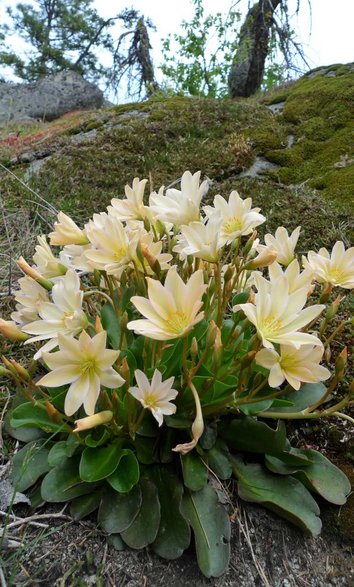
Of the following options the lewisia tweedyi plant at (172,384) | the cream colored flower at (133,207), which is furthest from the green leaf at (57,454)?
the cream colored flower at (133,207)

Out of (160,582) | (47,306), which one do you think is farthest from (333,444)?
(47,306)

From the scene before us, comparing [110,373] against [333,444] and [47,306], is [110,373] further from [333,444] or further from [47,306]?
[333,444]

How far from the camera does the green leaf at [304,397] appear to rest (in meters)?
1.78

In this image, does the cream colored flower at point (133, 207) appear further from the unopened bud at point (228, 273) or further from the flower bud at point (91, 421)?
the flower bud at point (91, 421)

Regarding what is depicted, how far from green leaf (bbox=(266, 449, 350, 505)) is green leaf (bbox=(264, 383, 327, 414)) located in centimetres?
19

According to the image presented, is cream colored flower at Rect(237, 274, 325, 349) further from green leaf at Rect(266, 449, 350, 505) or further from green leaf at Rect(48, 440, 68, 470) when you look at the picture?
green leaf at Rect(48, 440, 68, 470)

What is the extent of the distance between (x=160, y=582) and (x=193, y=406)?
1.73ft

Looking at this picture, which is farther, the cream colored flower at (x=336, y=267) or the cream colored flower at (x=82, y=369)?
the cream colored flower at (x=336, y=267)

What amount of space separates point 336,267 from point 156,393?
78 centimetres

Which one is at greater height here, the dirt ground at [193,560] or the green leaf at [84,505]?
the green leaf at [84,505]

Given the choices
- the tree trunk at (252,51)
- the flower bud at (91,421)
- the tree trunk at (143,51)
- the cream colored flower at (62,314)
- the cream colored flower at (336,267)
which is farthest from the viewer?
the tree trunk at (143,51)

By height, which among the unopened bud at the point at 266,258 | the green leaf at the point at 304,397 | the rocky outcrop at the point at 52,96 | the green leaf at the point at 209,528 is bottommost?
the green leaf at the point at 209,528

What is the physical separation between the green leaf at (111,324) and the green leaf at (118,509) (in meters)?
0.52

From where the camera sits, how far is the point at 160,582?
4.66 feet
